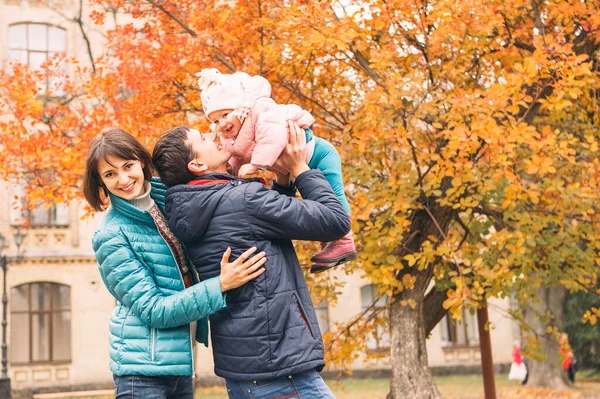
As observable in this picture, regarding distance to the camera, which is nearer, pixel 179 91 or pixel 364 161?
pixel 364 161

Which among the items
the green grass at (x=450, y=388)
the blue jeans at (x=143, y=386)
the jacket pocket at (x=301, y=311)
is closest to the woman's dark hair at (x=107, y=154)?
the blue jeans at (x=143, y=386)

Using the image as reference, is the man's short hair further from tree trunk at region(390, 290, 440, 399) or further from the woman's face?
tree trunk at region(390, 290, 440, 399)

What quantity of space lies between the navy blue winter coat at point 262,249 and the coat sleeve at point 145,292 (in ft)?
0.34

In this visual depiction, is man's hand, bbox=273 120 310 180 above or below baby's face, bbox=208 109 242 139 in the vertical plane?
below

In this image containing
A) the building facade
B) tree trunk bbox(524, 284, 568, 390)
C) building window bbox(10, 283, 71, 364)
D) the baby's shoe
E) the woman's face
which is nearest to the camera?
the woman's face

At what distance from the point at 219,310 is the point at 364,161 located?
521 centimetres

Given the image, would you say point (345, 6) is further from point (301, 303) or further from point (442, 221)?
point (301, 303)

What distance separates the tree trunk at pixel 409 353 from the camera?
848 centimetres

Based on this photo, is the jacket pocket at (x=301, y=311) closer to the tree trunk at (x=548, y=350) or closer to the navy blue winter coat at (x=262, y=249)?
the navy blue winter coat at (x=262, y=249)

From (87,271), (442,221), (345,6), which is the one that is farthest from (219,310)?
(87,271)

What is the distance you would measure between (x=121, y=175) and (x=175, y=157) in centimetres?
24

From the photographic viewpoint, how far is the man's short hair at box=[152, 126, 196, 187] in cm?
340

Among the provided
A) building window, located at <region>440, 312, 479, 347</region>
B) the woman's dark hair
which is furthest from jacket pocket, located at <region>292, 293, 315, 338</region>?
building window, located at <region>440, 312, 479, 347</region>

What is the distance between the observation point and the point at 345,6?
8.91m
